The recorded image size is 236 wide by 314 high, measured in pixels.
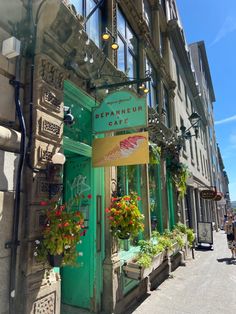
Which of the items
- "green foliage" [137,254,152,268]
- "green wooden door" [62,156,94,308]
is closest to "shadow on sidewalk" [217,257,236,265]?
"green foliage" [137,254,152,268]

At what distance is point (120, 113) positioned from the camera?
546 centimetres

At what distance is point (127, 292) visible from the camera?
6.43 m

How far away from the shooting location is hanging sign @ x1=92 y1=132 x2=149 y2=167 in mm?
5160

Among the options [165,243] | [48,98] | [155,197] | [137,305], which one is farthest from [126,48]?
[137,305]

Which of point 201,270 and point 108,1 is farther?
point 201,270

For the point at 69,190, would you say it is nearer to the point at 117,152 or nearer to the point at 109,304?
the point at 117,152

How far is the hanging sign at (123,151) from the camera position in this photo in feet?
16.9

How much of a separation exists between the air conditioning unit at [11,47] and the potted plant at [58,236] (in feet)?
6.94

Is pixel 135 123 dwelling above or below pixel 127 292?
above

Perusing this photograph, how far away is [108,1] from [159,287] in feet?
28.0

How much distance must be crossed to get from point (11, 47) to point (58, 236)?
265 cm

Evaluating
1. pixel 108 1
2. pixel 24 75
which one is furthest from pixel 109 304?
pixel 108 1

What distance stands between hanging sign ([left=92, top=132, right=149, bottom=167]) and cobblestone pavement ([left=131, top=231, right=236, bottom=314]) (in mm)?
3454

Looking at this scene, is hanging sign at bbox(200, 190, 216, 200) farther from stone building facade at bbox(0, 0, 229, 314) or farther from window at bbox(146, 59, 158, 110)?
stone building facade at bbox(0, 0, 229, 314)
